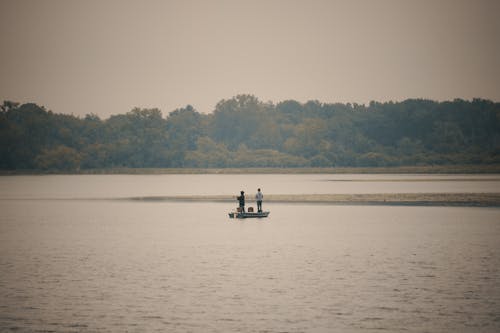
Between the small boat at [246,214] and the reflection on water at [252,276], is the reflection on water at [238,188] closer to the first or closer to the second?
the small boat at [246,214]

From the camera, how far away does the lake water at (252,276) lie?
21.8 m

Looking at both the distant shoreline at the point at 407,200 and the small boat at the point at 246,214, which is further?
the distant shoreline at the point at 407,200

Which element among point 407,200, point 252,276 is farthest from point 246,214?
point 252,276

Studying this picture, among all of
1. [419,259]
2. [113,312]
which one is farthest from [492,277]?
[113,312]

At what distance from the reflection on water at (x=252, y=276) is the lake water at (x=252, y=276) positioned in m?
0.06

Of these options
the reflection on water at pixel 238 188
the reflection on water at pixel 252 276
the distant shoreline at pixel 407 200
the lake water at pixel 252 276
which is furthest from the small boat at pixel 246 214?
the reflection on water at pixel 238 188

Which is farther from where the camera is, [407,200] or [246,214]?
[407,200]

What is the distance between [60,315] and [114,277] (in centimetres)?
707

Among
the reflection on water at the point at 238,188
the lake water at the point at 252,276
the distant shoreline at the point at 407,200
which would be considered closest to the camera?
the lake water at the point at 252,276

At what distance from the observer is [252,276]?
2952 cm

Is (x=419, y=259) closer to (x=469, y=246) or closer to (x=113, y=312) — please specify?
(x=469, y=246)

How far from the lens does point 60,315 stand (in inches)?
885

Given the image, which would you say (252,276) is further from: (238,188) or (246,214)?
(238,188)

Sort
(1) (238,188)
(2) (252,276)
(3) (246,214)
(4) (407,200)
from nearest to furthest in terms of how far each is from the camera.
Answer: (2) (252,276), (3) (246,214), (4) (407,200), (1) (238,188)
